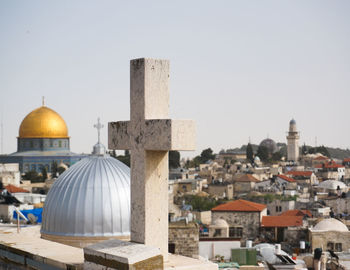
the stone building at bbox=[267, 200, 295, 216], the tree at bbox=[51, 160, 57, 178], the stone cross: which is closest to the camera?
the stone cross

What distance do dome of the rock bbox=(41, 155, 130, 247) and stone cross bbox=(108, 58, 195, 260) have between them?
5.93m

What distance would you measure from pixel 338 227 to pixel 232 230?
5.98m

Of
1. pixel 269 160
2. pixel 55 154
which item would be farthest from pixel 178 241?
pixel 269 160

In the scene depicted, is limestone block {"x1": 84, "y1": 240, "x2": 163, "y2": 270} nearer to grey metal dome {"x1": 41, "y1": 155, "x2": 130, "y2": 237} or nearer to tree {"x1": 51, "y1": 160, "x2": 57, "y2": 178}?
grey metal dome {"x1": 41, "y1": 155, "x2": 130, "y2": 237}

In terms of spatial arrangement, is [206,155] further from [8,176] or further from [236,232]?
[236,232]

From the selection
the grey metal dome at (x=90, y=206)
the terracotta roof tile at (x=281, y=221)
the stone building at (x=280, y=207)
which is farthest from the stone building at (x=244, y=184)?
the grey metal dome at (x=90, y=206)

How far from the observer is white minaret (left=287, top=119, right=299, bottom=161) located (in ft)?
272

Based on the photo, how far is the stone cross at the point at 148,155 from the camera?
3.48 metres

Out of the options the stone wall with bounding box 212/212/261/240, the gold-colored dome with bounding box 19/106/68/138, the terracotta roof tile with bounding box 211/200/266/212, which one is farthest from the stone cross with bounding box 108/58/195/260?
the gold-colored dome with bounding box 19/106/68/138

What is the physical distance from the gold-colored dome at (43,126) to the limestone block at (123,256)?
178 ft

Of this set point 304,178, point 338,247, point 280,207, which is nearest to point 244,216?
point 338,247

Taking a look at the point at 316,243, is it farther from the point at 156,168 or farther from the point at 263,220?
the point at 156,168

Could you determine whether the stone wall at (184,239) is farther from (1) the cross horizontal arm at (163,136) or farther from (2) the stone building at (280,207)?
(2) the stone building at (280,207)

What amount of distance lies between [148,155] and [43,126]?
5435cm
